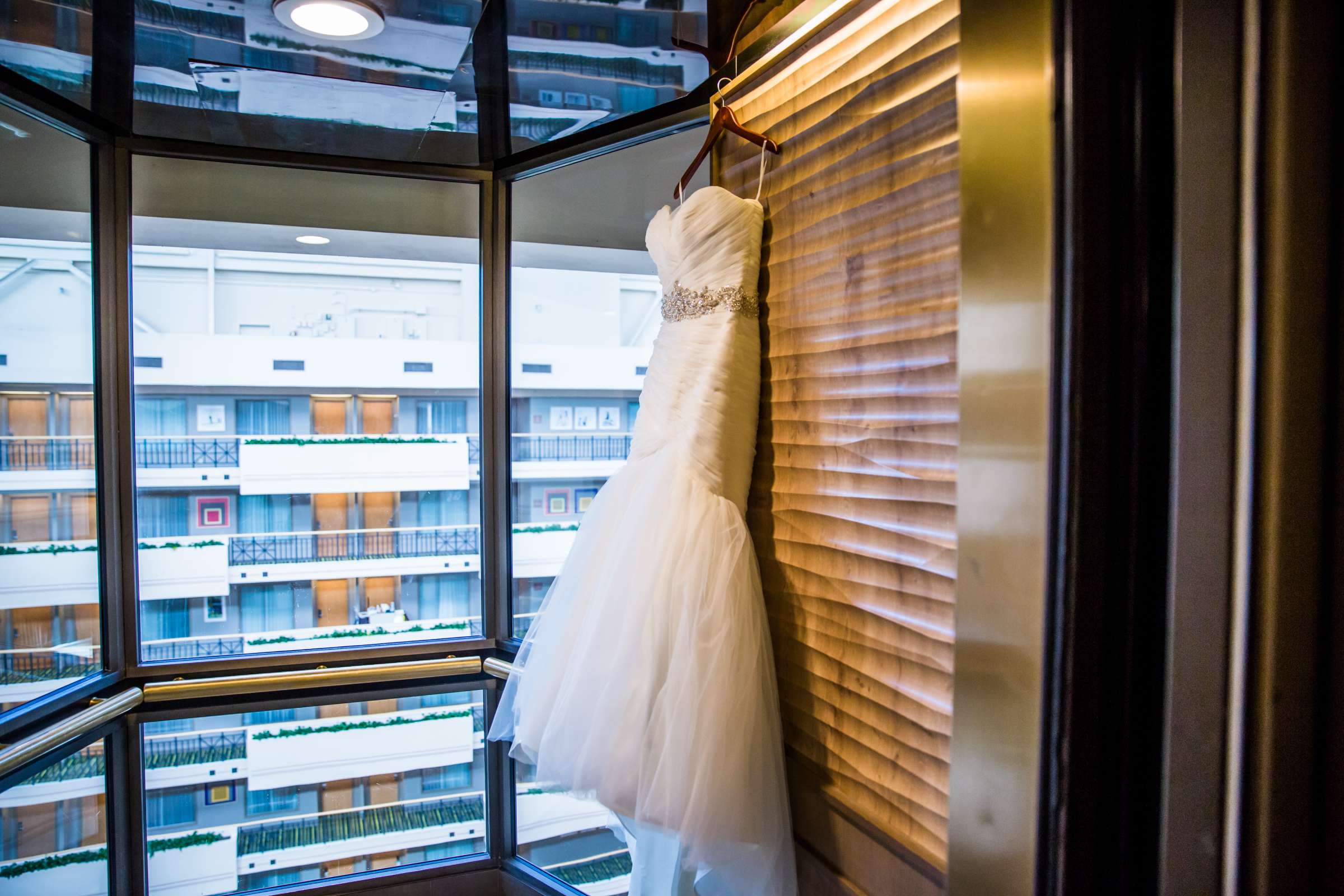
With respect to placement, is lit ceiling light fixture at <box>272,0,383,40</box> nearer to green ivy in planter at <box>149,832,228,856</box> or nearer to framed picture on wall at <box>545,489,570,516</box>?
framed picture on wall at <box>545,489,570,516</box>

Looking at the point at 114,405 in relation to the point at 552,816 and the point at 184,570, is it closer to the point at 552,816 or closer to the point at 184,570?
the point at 184,570

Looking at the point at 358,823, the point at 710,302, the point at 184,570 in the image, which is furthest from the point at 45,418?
the point at 710,302

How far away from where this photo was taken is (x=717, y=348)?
109 centimetres

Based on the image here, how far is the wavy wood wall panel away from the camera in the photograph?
0.76 m

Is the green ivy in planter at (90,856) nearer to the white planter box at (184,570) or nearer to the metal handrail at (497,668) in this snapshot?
the white planter box at (184,570)

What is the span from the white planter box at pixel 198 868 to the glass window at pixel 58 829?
12 centimetres

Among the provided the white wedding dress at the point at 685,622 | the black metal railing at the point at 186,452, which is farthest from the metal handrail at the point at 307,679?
the white wedding dress at the point at 685,622

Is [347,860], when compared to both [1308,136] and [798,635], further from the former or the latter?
[1308,136]

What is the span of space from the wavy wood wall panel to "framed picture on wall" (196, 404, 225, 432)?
158 centimetres

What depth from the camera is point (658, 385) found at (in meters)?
1.19

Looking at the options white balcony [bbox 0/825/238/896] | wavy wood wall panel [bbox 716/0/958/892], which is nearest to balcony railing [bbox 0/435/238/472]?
white balcony [bbox 0/825/238/896]

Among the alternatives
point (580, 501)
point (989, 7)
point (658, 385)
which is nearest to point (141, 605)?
point (580, 501)

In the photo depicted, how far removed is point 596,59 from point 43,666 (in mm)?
1795

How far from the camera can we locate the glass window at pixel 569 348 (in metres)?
1.92
